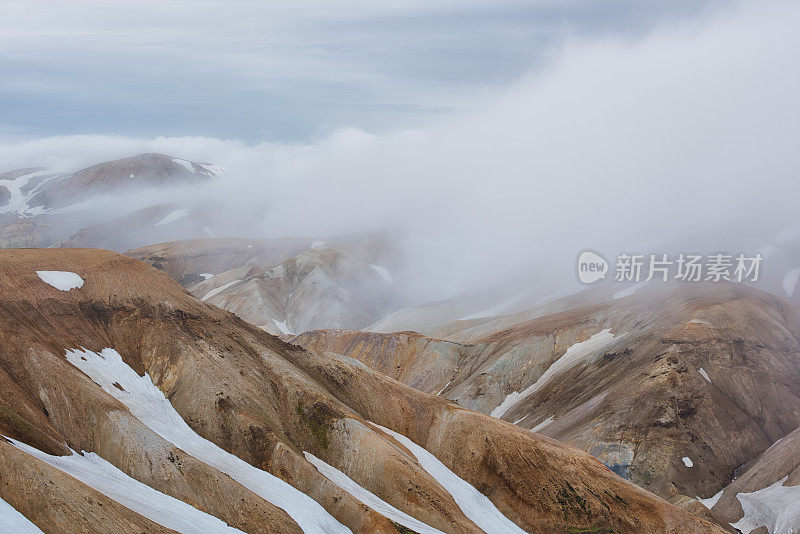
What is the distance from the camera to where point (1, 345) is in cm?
4772

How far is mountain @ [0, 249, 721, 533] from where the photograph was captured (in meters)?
41.7

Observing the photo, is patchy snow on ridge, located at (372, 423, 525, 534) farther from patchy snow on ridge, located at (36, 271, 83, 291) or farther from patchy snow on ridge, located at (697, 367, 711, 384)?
patchy snow on ridge, located at (697, 367, 711, 384)

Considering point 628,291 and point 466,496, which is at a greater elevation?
point 466,496

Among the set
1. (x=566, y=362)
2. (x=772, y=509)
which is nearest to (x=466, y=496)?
(x=772, y=509)

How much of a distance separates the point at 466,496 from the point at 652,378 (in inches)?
1712

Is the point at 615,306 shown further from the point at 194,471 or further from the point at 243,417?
the point at 194,471

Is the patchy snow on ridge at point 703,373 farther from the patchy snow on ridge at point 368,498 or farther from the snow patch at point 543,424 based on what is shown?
the patchy snow on ridge at point 368,498

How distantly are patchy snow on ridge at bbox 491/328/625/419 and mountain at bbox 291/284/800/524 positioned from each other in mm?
246

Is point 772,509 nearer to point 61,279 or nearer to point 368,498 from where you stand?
point 368,498

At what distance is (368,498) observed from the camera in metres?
53.5

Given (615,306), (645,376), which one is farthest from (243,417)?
(615,306)

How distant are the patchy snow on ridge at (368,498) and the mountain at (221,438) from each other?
262 millimetres

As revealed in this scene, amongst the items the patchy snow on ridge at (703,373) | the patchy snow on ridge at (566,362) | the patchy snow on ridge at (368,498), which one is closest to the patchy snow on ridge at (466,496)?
the patchy snow on ridge at (368,498)

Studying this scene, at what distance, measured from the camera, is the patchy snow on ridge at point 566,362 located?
113 metres
